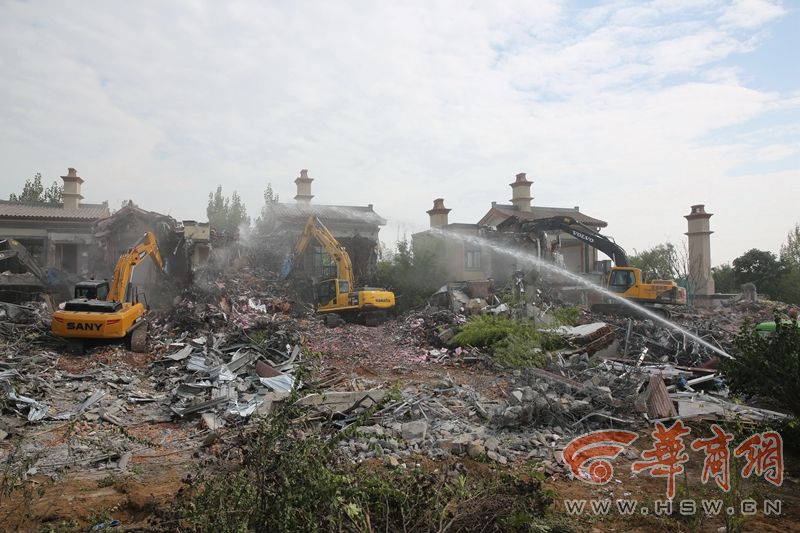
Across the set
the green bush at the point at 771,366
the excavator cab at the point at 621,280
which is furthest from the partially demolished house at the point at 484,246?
the green bush at the point at 771,366

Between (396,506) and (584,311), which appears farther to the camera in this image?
(584,311)

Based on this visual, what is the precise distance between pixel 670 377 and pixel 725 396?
1.35 metres

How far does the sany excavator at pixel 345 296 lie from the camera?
17766 millimetres

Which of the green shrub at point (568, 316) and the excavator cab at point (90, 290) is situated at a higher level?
the excavator cab at point (90, 290)

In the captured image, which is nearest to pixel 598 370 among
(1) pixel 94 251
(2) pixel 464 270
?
(2) pixel 464 270

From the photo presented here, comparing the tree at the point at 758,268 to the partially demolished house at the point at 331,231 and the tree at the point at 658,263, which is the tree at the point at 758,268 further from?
the partially demolished house at the point at 331,231

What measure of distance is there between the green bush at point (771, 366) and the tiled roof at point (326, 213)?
69.8 feet

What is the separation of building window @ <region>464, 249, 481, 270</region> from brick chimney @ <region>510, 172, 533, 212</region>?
5486 millimetres

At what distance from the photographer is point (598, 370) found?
9.93m

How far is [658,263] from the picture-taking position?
35.3m

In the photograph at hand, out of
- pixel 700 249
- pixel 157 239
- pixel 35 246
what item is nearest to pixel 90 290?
pixel 157 239

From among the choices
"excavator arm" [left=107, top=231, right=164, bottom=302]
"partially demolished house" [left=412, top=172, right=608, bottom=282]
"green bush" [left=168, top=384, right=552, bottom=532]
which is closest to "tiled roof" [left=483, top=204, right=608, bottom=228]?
"partially demolished house" [left=412, top=172, right=608, bottom=282]

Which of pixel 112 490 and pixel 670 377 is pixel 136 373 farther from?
pixel 670 377

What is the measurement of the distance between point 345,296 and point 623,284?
364 inches
